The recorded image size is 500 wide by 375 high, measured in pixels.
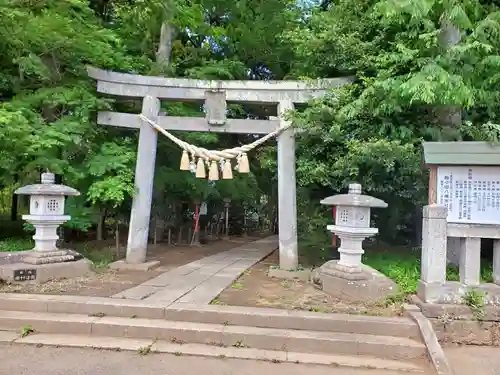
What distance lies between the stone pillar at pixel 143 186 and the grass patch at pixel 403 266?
499 centimetres

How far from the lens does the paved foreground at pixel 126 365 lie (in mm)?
4414

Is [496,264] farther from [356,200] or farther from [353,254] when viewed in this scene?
[356,200]

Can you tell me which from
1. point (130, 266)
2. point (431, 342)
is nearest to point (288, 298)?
point (431, 342)

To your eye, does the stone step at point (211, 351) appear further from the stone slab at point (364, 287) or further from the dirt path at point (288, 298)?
the stone slab at point (364, 287)

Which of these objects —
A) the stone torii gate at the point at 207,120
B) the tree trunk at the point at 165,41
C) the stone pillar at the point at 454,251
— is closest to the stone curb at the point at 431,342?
the stone pillar at the point at 454,251

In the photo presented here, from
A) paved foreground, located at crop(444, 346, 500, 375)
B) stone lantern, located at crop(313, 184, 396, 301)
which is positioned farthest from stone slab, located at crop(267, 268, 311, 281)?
paved foreground, located at crop(444, 346, 500, 375)

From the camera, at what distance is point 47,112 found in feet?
Result: 31.2

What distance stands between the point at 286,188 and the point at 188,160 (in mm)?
2257

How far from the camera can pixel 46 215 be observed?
7.79 meters

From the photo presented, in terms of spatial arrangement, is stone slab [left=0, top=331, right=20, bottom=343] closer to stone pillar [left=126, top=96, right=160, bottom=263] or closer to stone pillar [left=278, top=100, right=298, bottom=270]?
stone pillar [left=126, top=96, right=160, bottom=263]

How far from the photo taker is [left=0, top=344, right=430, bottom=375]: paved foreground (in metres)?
4.41

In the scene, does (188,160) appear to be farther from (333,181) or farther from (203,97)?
(333,181)

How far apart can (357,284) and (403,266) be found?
66.3 inches

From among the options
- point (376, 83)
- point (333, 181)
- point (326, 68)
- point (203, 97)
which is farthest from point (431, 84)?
point (203, 97)
